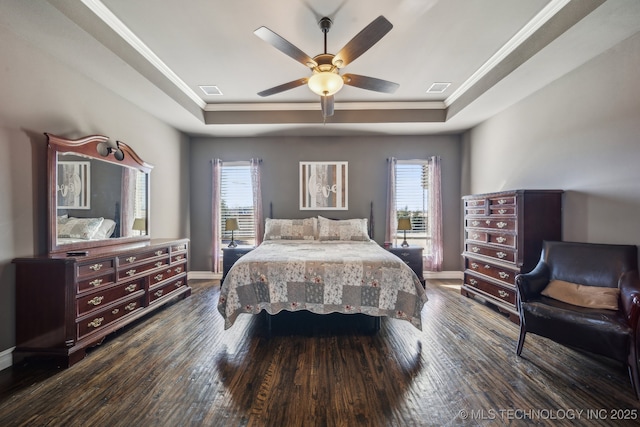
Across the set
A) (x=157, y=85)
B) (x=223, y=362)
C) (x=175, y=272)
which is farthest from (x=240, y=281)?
(x=157, y=85)

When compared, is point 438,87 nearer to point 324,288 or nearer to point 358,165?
point 358,165

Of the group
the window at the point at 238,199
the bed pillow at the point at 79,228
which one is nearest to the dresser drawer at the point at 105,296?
the bed pillow at the point at 79,228

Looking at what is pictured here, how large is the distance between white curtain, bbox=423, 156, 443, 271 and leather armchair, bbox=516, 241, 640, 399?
2.19 metres

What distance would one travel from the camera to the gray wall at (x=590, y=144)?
239cm

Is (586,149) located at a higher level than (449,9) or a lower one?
lower

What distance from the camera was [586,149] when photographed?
2.79 meters

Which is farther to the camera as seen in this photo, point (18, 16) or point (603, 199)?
point (603, 199)

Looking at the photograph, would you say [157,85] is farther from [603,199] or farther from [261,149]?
[603,199]

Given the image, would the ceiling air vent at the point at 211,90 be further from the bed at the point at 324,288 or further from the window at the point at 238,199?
the bed at the point at 324,288

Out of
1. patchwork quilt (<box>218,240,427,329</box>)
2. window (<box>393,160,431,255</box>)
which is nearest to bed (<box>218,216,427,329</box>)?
patchwork quilt (<box>218,240,427,329</box>)

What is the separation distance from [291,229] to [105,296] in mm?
2588

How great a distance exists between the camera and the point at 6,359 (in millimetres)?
2164

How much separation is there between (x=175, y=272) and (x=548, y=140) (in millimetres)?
5020

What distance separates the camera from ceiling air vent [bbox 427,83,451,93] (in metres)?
3.80
